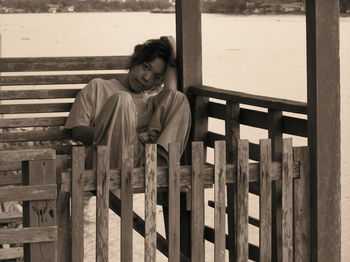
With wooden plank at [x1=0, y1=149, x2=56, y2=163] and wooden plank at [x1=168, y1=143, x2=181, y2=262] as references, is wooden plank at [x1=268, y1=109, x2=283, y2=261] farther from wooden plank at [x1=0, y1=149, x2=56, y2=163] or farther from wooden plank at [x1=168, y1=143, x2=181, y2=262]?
wooden plank at [x1=0, y1=149, x2=56, y2=163]

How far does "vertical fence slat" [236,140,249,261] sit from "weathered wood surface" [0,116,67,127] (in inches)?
78.0

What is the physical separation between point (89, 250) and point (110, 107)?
4206 millimetres

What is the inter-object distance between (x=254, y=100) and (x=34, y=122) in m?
1.73

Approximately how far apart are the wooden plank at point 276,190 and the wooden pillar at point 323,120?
0.29m

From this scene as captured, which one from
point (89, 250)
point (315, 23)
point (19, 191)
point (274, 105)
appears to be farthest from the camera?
point (89, 250)

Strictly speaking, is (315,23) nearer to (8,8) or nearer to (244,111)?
(244,111)

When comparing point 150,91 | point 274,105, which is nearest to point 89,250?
point 150,91

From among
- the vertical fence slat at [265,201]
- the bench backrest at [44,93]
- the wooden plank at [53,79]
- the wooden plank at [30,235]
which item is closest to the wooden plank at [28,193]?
the wooden plank at [30,235]

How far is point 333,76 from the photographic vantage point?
5004 mm

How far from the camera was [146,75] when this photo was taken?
6457 millimetres

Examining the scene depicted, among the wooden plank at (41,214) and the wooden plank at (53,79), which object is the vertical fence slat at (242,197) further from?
the wooden plank at (53,79)

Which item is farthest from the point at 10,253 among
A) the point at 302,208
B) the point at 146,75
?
the point at 302,208

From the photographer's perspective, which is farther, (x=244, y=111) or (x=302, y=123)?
(x=244, y=111)

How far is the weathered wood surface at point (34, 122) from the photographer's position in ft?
21.6
